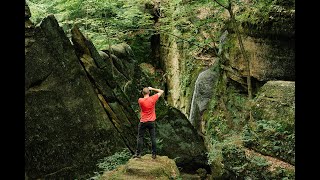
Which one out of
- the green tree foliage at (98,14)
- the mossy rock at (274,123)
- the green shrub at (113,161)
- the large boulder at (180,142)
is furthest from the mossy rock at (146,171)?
the green tree foliage at (98,14)

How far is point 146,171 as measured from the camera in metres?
7.48

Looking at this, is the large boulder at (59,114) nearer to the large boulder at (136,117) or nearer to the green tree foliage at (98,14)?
the large boulder at (136,117)

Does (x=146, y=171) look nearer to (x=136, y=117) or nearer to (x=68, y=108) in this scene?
(x=68, y=108)

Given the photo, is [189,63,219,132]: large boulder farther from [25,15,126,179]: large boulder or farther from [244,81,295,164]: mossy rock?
[25,15,126,179]: large boulder

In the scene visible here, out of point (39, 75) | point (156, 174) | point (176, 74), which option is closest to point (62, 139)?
point (39, 75)

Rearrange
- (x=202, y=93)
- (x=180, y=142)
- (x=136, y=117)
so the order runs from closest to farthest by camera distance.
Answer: (x=136, y=117), (x=180, y=142), (x=202, y=93)

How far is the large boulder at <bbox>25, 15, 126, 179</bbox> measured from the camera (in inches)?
339

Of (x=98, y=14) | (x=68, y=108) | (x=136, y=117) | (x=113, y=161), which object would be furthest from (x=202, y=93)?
(x=68, y=108)

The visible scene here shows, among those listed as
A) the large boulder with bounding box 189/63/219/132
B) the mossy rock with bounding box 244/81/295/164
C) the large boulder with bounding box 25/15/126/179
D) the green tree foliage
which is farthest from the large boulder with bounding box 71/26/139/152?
the large boulder with bounding box 189/63/219/132

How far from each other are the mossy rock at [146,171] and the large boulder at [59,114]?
161 cm

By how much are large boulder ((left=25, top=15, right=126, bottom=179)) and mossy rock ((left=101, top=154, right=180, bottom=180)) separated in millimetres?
1612

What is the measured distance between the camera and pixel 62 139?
903 centimetres

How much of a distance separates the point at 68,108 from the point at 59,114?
309 mm

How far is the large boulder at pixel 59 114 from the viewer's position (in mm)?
8617
